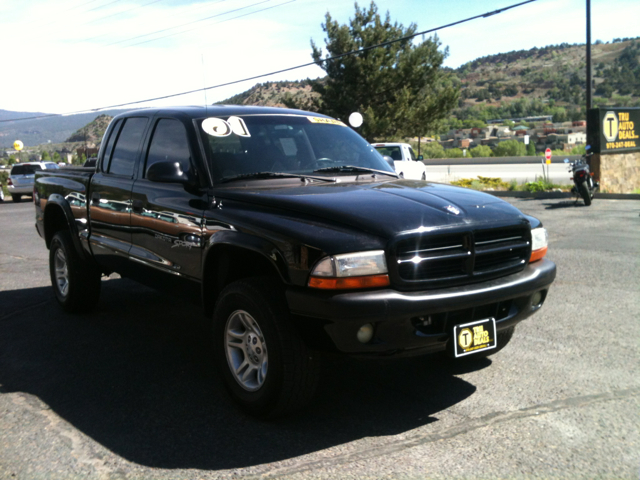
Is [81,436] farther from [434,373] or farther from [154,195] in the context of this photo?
[434,373]

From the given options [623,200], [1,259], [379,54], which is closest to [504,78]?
[379,54]

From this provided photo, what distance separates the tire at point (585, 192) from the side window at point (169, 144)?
1325 centimetres

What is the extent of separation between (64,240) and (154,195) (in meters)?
2.07

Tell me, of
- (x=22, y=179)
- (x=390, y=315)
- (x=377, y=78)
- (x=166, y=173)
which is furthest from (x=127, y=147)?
(x=377, y=78)

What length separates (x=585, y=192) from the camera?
51.5ft

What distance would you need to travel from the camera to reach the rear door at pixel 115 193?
5223mm

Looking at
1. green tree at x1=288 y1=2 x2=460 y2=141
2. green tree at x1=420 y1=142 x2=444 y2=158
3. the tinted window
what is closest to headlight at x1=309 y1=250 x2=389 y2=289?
the tinted window

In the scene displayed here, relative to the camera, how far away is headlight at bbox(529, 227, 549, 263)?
13.2ft

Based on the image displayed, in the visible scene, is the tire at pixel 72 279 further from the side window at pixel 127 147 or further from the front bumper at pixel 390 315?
the front bumper at pixel 390 315

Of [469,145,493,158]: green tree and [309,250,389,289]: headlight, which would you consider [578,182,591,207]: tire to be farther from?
[469,145,493,158]: green tree

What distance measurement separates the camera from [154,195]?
15.6 feet

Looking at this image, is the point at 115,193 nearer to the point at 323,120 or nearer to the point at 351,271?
the point at 323,120

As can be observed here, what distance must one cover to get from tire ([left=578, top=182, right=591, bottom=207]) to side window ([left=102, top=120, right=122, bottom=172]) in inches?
512

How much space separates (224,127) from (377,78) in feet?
120
